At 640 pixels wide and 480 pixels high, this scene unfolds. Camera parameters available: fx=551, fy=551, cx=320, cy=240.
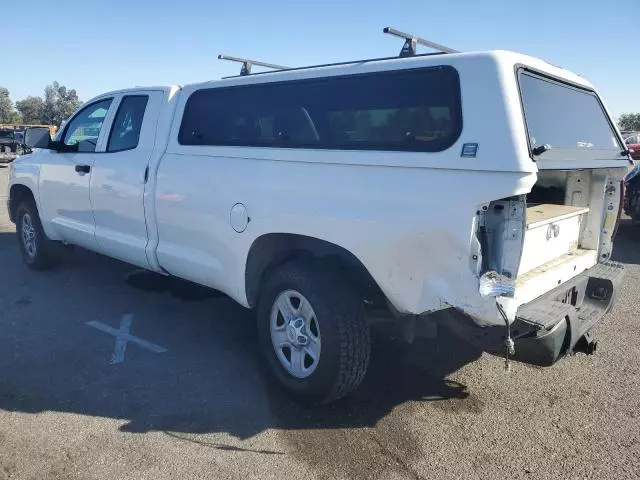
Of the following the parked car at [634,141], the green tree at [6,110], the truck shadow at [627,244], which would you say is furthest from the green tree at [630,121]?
the green tree at [6,110]

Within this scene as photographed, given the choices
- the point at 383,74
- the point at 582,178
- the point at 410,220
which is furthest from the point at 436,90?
the point at 582,178

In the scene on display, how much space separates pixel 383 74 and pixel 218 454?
2315mm

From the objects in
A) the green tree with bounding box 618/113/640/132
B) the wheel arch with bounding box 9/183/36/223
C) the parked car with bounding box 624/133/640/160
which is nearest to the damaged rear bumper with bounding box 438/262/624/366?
the wheel arch with bounding box 9/183/36/223

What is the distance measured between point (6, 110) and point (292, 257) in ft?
247

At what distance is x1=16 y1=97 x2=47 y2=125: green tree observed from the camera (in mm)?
63531

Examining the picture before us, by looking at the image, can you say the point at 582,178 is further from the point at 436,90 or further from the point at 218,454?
the point at 218,454

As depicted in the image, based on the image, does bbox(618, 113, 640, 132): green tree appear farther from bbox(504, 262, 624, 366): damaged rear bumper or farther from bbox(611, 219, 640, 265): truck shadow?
bbox(504, 262, 624, 366): damaged rear bumper

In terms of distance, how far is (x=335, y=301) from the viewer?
329 centimetres

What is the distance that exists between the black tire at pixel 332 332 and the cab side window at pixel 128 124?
2190 mm

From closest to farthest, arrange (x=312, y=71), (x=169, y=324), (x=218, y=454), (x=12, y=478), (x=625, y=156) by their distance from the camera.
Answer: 1. (x=12, y=478)
2. (x=218, y=454)
3. (x=312, y=71)
4. (x=625, y=156)
5. (x=169, y=324)

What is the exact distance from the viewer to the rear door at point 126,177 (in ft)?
15.1

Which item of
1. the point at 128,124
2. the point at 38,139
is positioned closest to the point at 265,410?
the point at 128,124

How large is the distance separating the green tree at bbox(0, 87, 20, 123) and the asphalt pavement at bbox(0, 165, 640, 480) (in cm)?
7061

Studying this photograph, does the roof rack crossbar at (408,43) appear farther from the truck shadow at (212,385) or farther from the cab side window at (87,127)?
the cab side window at (87,127)
